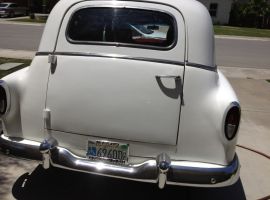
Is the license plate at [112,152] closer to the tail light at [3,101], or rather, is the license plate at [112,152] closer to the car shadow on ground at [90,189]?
the car shadow on ground at [90,189]

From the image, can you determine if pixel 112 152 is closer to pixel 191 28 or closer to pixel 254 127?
pixel 191 28

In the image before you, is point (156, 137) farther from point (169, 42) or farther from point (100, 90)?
point (169, 42)

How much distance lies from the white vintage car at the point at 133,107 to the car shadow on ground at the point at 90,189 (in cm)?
57

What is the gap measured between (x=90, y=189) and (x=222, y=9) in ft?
124

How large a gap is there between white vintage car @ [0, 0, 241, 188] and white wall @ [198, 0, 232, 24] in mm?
37448

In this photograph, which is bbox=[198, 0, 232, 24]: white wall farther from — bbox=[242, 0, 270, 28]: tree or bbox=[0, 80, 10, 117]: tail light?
bbox=[0, 80, 10, 117]: tail light

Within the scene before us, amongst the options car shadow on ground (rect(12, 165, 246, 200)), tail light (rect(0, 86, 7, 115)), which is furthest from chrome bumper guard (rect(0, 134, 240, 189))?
car shadow on ground (rect(12, 165, 246, 200))

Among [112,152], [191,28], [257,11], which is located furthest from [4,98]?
[257,11]

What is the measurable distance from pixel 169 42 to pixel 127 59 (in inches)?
17.4

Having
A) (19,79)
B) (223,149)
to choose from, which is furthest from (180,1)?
(19,79)

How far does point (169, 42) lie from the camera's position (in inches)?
148

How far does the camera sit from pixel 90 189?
4254 mm

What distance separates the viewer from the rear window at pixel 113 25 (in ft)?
12.8

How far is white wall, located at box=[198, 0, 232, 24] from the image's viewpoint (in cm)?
3975
